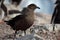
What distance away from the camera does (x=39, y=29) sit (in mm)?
3418

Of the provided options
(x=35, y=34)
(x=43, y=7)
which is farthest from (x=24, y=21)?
(x=43, y=7)

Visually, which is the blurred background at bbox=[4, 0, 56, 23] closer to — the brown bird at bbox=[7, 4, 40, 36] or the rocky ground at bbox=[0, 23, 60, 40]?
the rocky ground at bbox=[0, 23, 60, 40]

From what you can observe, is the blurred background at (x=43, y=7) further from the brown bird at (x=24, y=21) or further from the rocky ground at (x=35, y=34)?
the brown bird at (x=24, y=21)

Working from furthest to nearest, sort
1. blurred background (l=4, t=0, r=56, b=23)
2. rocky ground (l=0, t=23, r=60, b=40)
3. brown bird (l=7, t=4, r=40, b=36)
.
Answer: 1. blurred background (l=4, t=0, r=56, b=23)
2. rocky ground (l=0, t=23, r=60, b=40)
3. brown bird (l=7, t=4, r=40, b=36)

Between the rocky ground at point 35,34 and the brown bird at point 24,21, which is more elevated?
the brown bird at point 24,21

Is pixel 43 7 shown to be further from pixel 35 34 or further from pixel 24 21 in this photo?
pixel 24 21

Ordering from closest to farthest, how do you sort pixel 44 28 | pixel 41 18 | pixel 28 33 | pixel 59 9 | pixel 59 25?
pixel 28 33 → pixel 44 28 → pixel 59 25 → pixel 59 9 → pixel 41 18

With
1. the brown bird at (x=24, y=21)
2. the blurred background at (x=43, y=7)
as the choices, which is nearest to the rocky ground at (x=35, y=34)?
the brown bird at (x=24, y=21)

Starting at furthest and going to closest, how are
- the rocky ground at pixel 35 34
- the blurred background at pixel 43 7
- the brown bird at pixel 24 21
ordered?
the blurred background at pixel 43 7 → the rocky ground at pixel 35 34 → the brown bird at pixel 24 21

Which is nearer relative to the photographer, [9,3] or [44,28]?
[44,28]

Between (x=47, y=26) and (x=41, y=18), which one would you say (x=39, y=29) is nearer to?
(x=47, y=26)

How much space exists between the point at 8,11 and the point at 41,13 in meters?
0.91

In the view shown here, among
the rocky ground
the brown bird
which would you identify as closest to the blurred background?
the rocky ground

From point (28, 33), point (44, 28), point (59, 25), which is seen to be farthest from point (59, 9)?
point (28, 33)
